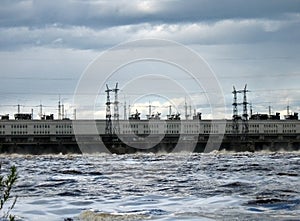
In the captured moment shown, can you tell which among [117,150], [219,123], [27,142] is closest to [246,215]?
[117,150]

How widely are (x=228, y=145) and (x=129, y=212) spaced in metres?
162

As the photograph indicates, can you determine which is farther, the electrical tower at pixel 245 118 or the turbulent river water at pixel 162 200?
the electrical tower at pixel 245 118

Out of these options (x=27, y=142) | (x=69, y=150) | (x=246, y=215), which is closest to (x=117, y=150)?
(x=69, y=150)

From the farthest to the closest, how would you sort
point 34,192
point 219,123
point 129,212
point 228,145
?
point 219,123, point 228,145, point 34,192, point 129,212

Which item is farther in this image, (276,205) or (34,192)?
(34,192)

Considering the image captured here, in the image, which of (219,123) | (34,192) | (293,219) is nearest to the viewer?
(293,219)

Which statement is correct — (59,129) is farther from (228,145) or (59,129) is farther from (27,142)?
(228,145)

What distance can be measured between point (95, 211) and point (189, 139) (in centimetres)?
16703

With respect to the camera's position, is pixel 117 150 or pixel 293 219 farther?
pixel 117 150

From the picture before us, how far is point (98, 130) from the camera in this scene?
184m

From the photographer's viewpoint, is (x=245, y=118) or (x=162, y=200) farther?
(x=245, y=118)

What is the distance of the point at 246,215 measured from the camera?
17.8 meters

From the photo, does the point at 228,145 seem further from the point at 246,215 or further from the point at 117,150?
the point at 246,215

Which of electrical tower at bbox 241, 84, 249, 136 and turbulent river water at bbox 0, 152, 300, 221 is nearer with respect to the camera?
turbulent river water at bbox 0, 152, 300, 221
